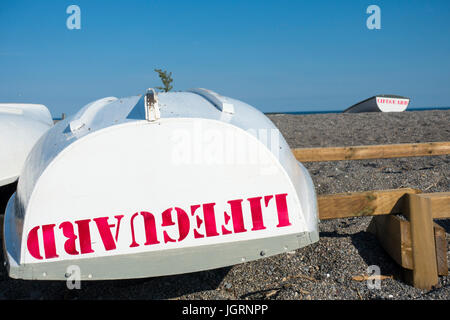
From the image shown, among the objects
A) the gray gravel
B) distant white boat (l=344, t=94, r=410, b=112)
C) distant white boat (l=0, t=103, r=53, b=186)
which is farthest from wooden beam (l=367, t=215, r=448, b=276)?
distant white boat (l=344, t=94, r=410, b=112)

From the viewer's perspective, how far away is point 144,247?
1.89 metres

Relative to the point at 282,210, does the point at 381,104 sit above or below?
above

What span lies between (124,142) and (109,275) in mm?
716

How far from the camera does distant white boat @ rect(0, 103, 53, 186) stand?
355cm

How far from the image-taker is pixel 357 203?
2525 millimetres

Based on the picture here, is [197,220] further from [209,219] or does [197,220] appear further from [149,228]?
[149,228]

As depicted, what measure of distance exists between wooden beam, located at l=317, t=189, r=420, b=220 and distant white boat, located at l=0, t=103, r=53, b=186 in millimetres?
3039

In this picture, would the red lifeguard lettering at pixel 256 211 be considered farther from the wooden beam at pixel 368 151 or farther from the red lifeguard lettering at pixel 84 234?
the wooden beam at pixel 368 151

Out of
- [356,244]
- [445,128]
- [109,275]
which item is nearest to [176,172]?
[109,275]

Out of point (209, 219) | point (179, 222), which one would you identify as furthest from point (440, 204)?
point (179, 222)

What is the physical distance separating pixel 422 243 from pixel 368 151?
137 centimetres

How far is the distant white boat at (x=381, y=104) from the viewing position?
2364 centimetres

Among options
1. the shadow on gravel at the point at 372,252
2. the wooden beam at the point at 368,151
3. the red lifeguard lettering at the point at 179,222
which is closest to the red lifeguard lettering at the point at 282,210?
the red lifeguard lettering at the point at 179,222

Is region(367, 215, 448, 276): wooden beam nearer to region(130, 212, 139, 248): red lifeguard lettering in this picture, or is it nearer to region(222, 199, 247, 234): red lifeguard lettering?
region(222, 199, 247, 234): red lifeguard lettering
